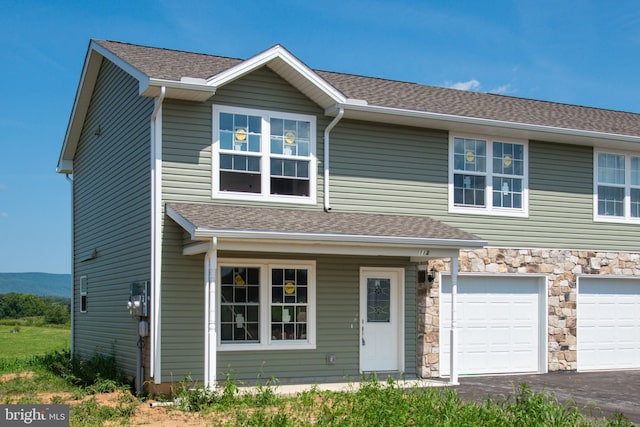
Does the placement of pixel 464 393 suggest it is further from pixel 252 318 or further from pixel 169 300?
pixel 169 300

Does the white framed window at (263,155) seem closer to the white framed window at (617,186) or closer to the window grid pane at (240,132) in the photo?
the window grid pane at (240,132)

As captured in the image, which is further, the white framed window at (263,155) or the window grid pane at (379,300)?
the window grid pane at (379,300)

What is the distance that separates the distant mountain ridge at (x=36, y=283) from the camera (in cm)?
14512

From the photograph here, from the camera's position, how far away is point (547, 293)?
53.0 feet

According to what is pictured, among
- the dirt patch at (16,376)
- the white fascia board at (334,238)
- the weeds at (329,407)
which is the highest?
the white fascia board at (334,238)

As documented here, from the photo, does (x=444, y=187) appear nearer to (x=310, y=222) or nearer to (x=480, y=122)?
(x=480, y=122)

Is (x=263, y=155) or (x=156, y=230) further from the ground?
(x=263, y=155)

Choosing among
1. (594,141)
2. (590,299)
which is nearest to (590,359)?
(590,299)

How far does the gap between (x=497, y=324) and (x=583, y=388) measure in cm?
250

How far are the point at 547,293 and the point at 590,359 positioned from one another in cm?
186

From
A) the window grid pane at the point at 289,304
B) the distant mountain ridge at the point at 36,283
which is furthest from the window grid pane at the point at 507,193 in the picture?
the distant mountain ridge at the point at 36,283

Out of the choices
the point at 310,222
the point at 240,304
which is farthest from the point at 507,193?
the point at 240,304

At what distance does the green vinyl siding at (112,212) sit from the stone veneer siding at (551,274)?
5542 mm

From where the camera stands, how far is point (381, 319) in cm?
1464
